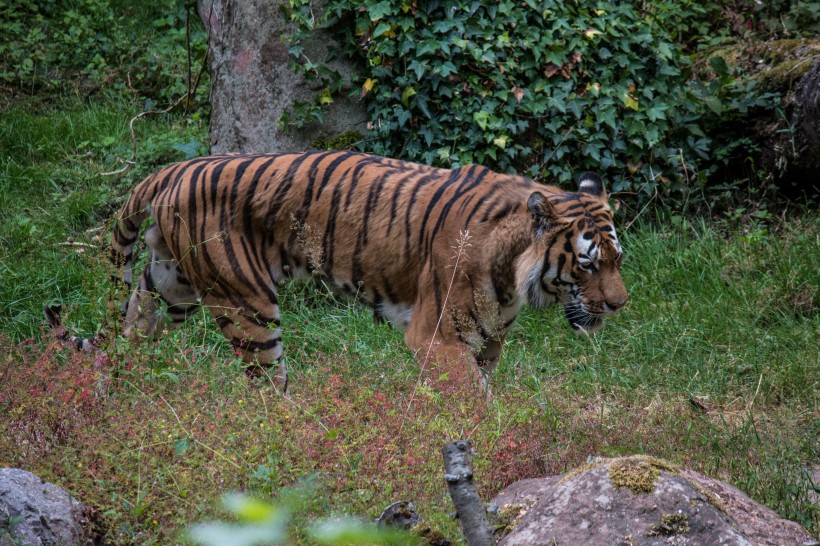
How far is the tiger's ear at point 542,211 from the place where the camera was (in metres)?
→ 4.72

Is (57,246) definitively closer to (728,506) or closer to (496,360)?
(496,360)

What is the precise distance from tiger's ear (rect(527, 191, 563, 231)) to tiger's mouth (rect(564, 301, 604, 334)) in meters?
0.48

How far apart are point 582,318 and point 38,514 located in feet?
9.75

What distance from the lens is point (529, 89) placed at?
24.2 feet

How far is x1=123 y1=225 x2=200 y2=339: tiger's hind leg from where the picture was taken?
5234mm

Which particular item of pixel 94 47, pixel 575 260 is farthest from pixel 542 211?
pixel 94 47

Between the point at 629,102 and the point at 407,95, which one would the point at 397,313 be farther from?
the point at 629,102

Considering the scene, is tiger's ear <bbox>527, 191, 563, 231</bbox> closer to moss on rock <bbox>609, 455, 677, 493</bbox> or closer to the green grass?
the green grass

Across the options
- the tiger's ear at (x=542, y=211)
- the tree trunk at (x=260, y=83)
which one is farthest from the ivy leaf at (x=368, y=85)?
the tiger's ear at (x=542, y=211)

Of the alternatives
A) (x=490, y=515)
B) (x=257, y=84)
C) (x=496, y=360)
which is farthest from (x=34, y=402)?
(x=257, y=84)

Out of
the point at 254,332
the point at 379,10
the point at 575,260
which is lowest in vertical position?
the point at 254,332

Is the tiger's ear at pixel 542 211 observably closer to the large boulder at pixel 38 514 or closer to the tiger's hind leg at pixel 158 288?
the tiger's hind leg at pixel 158 288

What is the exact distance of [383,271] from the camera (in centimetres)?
517

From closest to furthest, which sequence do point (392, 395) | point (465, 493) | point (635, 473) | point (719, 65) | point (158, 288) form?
point (465, 493) < point (635, 473) < point (392, 395) < point (158, 288) < point (719, 65)
